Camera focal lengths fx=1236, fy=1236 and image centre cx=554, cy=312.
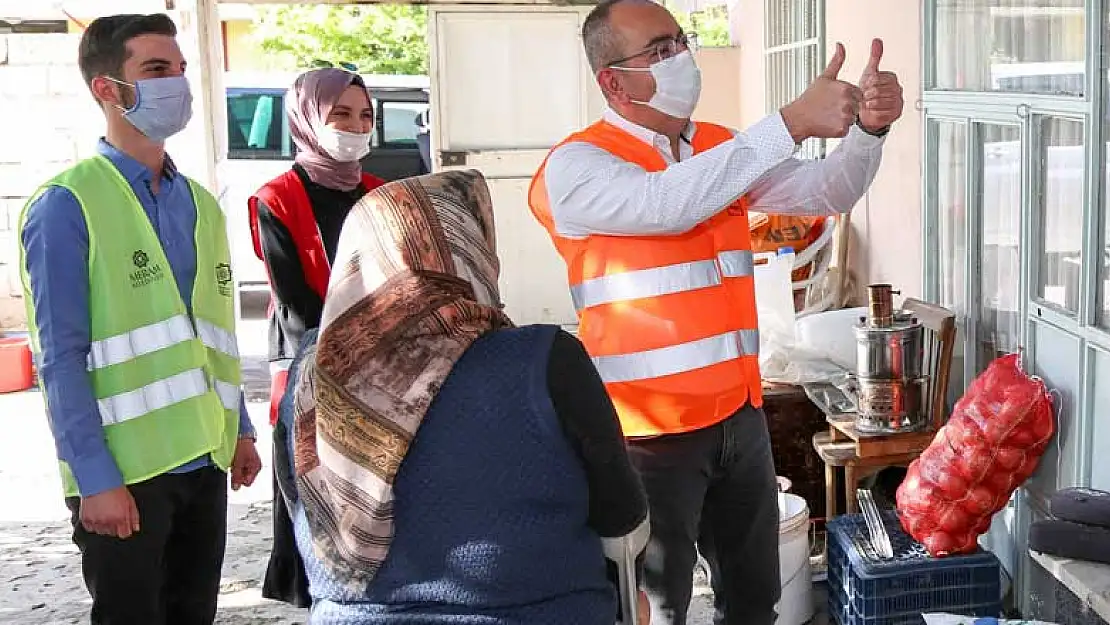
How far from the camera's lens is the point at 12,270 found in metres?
9.60

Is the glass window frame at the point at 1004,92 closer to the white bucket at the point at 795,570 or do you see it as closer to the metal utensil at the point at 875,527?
the metal utensil at the point at 875,527

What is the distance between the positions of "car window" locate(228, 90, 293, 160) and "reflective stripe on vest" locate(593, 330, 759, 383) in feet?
30.0

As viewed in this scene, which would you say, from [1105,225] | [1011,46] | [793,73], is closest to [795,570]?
[1105,225]

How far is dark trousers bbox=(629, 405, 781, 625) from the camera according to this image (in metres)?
2.67

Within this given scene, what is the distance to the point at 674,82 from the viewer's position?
9.06 feet

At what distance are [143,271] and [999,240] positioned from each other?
259 cm

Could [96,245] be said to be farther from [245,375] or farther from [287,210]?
[245,375]

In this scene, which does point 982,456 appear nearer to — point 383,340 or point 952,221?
point 952,221

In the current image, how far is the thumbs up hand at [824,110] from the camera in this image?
92.3 inches

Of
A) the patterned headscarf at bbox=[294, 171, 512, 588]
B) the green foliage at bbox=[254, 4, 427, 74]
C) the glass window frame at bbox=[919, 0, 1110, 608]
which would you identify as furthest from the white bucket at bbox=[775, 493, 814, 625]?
the green foliage at bbox=[254, 4, 427, 74]

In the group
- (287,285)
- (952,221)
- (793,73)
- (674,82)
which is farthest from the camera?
(793,73)

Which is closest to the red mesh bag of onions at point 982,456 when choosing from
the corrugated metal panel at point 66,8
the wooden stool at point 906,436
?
the wooden stool at point 906,436

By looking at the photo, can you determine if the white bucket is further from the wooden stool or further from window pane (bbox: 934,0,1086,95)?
window pane (bbox: 934,0,1086,95)

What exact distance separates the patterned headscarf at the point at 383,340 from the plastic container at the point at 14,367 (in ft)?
23.6
